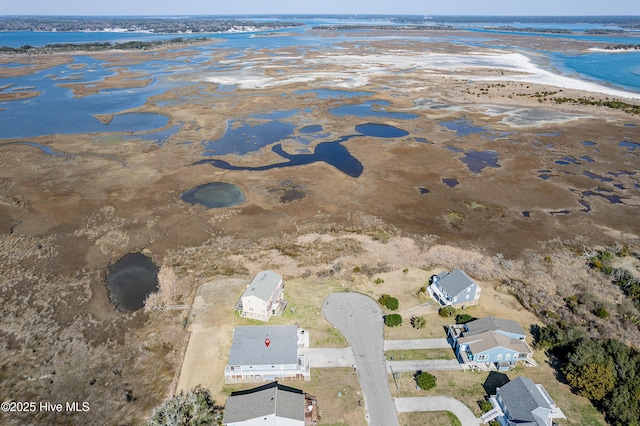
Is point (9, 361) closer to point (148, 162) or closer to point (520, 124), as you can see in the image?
point (148, 162)

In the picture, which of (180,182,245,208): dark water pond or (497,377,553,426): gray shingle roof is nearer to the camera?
(497,377,553,426): gray shingle roof

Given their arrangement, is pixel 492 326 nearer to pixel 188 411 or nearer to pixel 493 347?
pixel 493 347

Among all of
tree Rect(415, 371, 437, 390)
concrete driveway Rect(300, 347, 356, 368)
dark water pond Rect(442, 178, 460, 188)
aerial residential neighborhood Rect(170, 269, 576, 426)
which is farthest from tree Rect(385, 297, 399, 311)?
dark water pond Rect(442, 178, 460, 188)

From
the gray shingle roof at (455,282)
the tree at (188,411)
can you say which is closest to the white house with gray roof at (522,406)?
the gray shingle roof at (455,282)

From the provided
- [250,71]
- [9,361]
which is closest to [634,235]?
[9,361]

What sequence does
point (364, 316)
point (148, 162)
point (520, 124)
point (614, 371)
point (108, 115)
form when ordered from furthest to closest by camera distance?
point (108, 115), point (520, 124), point (148, 162), point (364, 316), point (614, 371)

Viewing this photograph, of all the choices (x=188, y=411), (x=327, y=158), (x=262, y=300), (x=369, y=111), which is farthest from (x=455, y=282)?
(x=369, y=111)

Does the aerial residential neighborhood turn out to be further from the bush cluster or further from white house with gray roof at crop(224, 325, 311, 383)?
the bush cluster
